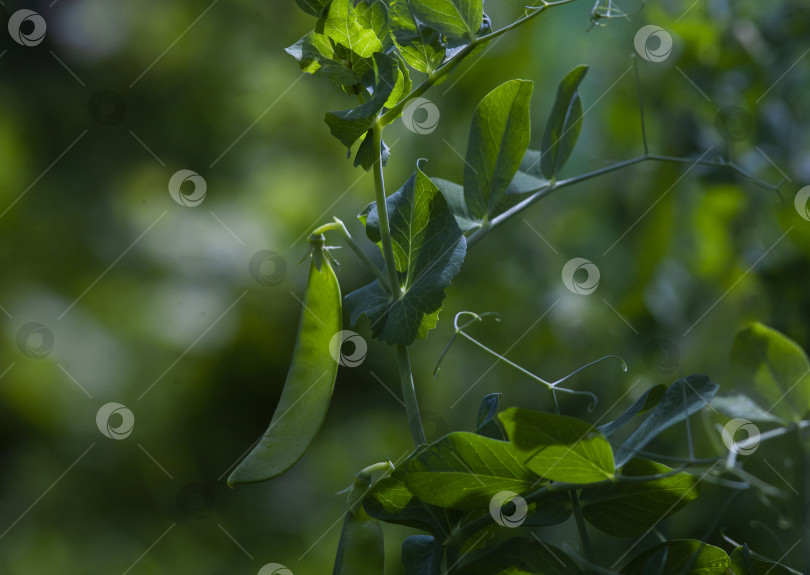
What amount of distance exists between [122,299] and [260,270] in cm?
15

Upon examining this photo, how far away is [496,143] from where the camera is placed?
0.70ft

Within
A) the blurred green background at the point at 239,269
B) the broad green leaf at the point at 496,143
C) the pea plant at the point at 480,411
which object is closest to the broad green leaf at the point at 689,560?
the pea plant at the point at 480,411

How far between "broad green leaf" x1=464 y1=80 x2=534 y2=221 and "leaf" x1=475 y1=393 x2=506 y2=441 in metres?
0.06

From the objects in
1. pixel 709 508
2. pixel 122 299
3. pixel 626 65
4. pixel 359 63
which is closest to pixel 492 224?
pixel 359 63

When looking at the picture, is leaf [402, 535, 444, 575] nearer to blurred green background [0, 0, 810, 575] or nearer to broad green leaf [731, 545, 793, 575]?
broad green leaf [731, 545, 793, 575]

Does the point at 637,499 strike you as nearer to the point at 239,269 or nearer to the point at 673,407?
the point at 673,407

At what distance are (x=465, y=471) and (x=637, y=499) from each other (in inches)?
1.9

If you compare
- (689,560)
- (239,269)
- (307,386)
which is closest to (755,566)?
(689,560)

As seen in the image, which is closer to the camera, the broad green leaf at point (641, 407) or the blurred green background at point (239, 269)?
the broad green leaf at point (641, 407)

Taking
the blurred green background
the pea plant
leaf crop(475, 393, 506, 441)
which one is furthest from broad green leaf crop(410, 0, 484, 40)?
the blurred green background

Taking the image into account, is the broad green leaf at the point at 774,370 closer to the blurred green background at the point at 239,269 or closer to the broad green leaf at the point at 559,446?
the broad green leaf at the point at 559,446

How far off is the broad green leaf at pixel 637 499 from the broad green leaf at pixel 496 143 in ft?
0.31

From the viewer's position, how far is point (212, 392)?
667mm

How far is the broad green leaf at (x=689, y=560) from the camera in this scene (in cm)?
17
